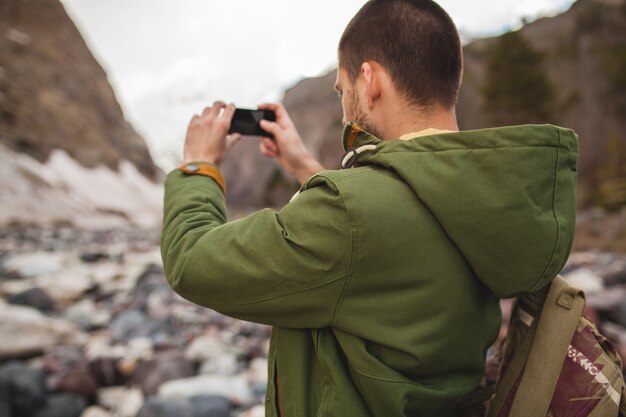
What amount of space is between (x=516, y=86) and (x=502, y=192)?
2088 cm

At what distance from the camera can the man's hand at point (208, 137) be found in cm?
128

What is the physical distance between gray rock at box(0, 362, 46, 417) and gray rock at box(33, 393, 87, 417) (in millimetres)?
39

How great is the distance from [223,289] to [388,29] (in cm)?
87

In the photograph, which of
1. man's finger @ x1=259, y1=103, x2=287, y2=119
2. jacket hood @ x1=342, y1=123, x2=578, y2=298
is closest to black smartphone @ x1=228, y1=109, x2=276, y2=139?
man's finger @ x1=259, y1=103, x2=287, y2=119

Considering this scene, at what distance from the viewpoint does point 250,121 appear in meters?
1.47

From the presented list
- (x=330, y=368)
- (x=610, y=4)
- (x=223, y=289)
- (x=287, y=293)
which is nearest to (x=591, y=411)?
(x=330, y=368)

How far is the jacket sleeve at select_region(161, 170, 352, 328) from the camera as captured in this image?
82cm

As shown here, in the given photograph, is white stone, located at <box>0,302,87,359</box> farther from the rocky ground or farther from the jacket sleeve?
the jacket sleeve

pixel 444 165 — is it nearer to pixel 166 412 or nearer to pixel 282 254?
pixel 282 254

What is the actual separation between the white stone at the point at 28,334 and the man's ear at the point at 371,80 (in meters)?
2.86

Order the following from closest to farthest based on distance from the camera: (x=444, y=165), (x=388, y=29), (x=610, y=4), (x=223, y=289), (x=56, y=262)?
(x=444, y=165) → (x=223, y=289) → (x=388, y=29) → (x=56, y=262) → (x=610, y=4)

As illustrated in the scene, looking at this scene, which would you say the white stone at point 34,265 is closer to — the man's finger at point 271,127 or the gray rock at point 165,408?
the gray rock at point 165,408

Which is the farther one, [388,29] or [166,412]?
[166,412]

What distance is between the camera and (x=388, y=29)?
1.11 metres
